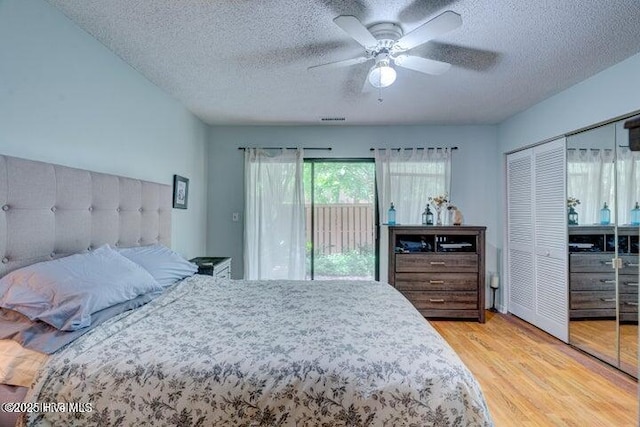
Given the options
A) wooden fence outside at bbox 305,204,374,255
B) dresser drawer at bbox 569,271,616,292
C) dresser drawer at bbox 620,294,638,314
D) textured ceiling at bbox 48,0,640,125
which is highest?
textured ceiling at bbox 48,0,640,125

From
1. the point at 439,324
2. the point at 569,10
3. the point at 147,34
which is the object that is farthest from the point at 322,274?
the point at 569,10

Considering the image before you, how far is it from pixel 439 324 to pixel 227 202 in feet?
9.78

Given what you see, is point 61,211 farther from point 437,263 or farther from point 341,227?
point 437,263

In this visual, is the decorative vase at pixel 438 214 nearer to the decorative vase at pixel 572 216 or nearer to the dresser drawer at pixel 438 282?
the dresser drawer at pixel 438 282

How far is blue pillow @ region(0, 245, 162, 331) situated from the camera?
1.32m

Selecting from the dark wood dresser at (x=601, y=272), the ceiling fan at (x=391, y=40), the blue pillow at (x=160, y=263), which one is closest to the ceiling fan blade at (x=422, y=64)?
the ceiling fan at (x=391, y=40)

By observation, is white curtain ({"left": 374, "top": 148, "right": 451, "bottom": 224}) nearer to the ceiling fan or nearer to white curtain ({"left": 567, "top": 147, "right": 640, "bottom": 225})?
white curtain ({"left": 567, "top": 147, "right": 640, "bottom": 225})

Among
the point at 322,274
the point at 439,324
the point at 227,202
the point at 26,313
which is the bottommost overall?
the point at 439,324

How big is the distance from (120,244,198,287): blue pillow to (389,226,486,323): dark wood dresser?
7.52ft

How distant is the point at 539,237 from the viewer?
3.46m

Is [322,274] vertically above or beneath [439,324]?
above

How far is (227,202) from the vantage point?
14.2 feet

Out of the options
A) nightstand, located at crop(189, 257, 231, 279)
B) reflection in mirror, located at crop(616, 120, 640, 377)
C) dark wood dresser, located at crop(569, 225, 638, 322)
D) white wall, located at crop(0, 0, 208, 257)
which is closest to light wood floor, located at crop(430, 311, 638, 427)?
reflection in mirror, located at crop(616, 120, 640, 377)

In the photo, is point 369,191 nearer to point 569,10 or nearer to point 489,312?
point 489,312
